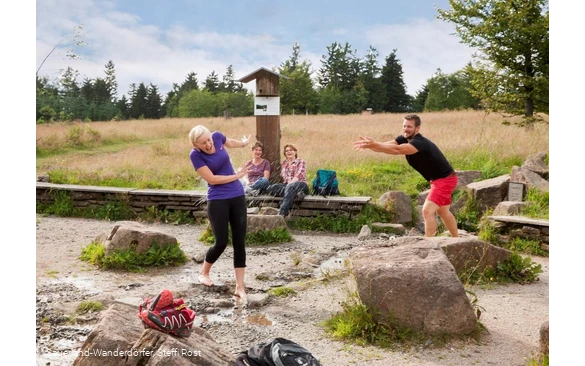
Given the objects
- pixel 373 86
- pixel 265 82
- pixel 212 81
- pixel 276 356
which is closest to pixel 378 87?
pixel 373 86

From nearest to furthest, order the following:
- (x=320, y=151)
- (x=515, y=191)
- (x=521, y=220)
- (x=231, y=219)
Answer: (x=231, y=219) → (x=521, y=220) → (x=515, y=191) → (x=320, y=151)

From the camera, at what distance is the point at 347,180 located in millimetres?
13164

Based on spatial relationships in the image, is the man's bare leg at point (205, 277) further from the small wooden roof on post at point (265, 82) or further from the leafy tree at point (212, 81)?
the leafy tree at point (212, 81)

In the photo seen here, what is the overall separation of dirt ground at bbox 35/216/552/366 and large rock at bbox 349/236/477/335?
0.21 m

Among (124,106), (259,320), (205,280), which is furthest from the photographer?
(124,106)

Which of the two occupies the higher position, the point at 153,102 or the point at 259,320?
the point at 153,102

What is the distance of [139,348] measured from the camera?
3535 millimetres

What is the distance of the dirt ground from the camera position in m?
4.79

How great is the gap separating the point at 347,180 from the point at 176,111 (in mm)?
25689

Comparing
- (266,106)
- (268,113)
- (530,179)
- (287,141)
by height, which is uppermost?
(266,106)

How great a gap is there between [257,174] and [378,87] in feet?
75.9

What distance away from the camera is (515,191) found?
412 inches

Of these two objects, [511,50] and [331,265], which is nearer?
[331,265]

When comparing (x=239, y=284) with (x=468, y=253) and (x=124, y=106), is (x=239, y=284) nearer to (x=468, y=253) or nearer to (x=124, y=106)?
(x=468, y=253)
